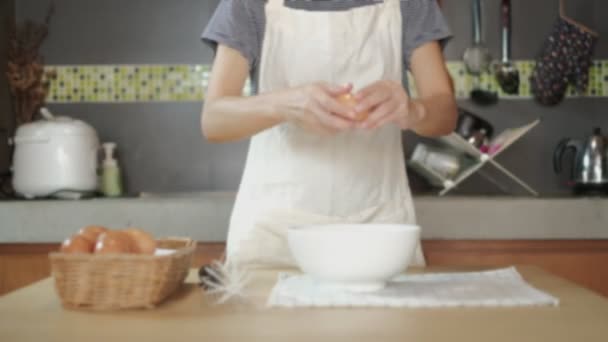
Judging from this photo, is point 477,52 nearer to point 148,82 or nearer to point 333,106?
point 148,82

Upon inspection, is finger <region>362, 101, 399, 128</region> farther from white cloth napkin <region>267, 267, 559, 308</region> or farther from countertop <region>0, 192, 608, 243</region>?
countertop <region>0, 192, 608, 243</region>

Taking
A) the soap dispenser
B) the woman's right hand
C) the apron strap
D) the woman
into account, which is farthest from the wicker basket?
the soap dispenser

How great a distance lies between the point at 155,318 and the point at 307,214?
22.9 inches

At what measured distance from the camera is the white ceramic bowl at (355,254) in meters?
0.87

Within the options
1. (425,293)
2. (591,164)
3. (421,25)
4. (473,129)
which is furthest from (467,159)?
(425,293)

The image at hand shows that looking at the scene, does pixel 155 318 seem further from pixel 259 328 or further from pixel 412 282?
pixel 412 282

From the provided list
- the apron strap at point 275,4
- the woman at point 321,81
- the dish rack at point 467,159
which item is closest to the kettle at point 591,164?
the dish rack at point 467,159

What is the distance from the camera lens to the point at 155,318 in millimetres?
801

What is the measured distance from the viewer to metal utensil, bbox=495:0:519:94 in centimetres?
245

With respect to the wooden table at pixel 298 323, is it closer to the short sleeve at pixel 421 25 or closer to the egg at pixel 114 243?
the egg at pixel 114 243

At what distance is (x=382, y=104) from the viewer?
1043 millimetres

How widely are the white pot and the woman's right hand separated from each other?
1.25 meters

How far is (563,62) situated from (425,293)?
1701 millimetres

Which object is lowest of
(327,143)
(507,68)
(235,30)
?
(327,143)
